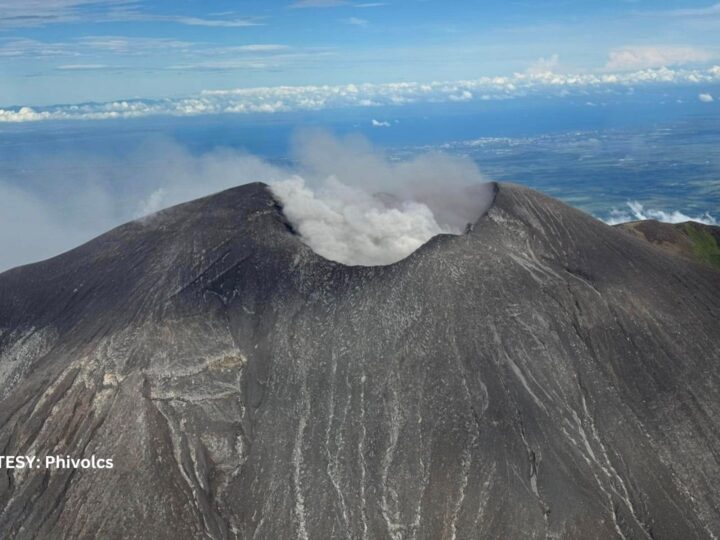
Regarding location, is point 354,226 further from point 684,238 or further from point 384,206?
point 684,238

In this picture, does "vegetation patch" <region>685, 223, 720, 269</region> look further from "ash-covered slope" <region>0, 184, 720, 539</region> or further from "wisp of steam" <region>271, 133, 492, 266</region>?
"wisp of steam" <region>271, 133, 492, 266</region>

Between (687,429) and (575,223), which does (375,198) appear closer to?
(575,223)

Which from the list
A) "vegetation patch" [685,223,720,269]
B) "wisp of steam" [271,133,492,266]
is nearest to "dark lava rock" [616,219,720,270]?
"vegetation patch" [685,223,720,269]

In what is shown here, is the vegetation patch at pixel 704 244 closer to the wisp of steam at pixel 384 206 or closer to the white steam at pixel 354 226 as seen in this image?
the wisp of steam at pixel 384 206

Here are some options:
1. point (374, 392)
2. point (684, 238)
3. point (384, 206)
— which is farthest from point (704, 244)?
point (374, 392)

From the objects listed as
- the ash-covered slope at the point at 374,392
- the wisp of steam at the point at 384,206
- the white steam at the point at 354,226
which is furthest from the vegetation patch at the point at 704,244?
the white steam at the point at 354,226
